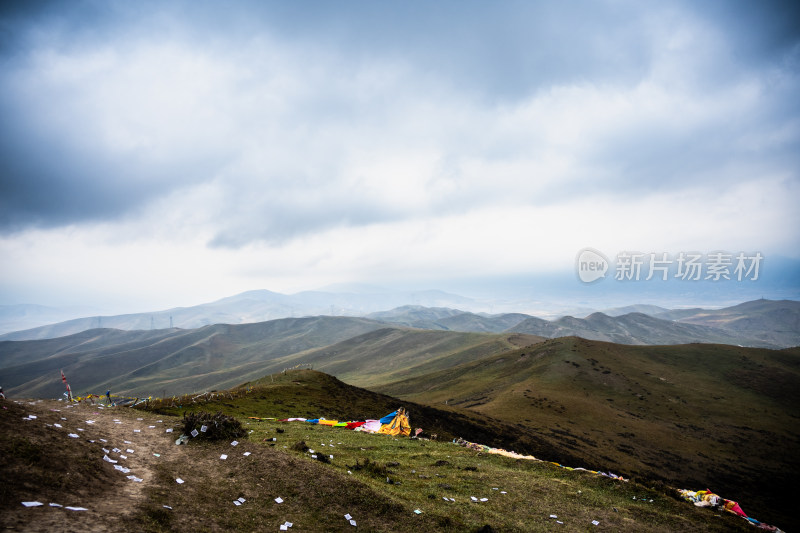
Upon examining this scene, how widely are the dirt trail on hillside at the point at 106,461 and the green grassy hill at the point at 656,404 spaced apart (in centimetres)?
5680

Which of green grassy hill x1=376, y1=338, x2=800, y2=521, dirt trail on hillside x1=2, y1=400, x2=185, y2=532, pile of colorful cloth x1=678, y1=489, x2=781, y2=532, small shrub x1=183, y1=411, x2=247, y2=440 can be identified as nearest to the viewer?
dirt trail on hillside x1=2, y1=400, x2=185, y2=532

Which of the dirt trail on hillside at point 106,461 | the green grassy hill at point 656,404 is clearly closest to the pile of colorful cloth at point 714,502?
the dirt trail on hillside at point 106,461

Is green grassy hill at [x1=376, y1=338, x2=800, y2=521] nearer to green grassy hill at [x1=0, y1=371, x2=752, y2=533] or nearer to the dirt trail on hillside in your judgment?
green grassy hill at [x1=0, y1=371, x2=752, y2=533]

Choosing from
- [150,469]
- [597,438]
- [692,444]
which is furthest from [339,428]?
[692,444]

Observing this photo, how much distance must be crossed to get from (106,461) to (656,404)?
117 metres

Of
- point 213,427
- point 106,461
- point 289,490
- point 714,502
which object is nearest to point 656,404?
point 714,502

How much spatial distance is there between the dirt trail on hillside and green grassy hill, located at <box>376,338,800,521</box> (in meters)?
56.8

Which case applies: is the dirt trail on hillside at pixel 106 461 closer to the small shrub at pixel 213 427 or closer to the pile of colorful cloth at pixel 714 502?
the small shrub at pixel 213 427

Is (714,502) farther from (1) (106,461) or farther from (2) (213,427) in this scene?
(1) (106,461)

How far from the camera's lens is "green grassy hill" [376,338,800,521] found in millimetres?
60375

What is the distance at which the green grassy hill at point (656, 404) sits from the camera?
6038 cm

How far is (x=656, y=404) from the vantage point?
92.6m

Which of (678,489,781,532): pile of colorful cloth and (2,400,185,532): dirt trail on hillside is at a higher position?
(2,400,185,532): dirt trail on hillside

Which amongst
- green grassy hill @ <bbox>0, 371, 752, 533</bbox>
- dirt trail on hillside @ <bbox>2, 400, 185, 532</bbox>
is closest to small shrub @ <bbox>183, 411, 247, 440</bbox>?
green grassy hill @ <bbox>0, 371, 752, 533</bbox>
